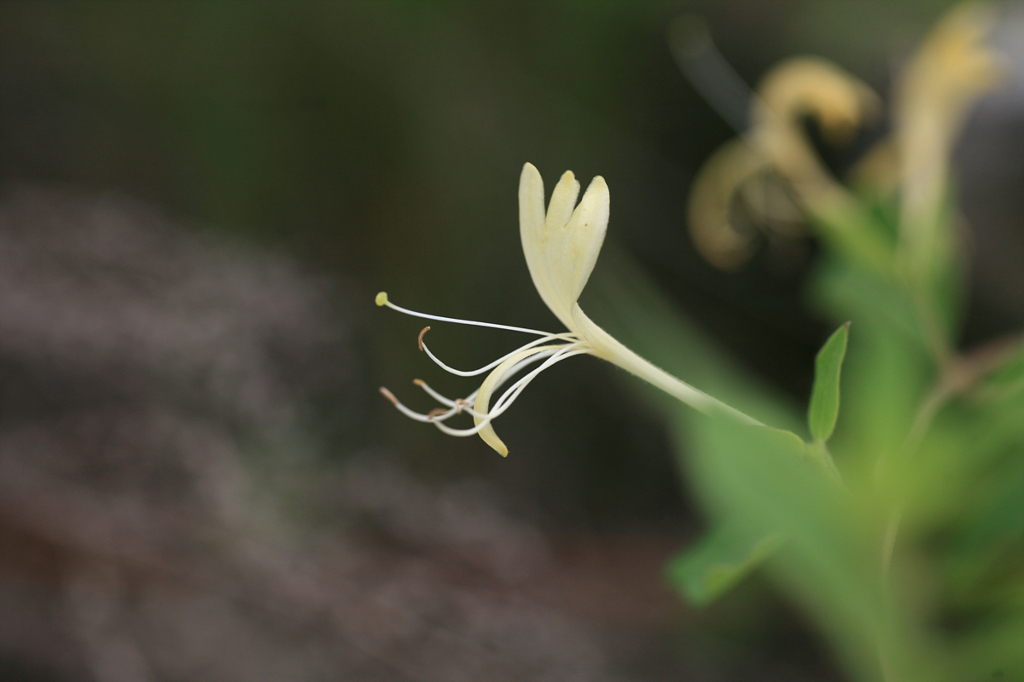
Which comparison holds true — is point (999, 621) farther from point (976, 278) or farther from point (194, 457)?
point (194, 457)

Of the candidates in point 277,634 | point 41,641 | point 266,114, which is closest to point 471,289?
point 266,114

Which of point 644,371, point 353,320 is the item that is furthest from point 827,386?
point 353,320

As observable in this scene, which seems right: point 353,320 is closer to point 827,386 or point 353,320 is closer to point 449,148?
point 449,148

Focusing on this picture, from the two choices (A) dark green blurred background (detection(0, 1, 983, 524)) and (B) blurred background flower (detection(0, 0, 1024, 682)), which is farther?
(A) dark green blurred background (detection(0, 1, 983, 524))

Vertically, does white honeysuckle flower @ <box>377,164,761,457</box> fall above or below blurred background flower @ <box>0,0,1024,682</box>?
below

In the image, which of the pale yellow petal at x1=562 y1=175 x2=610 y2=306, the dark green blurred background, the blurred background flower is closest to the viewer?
the pale yellow petal at x1=562 y1=175 x2=610 y2=306

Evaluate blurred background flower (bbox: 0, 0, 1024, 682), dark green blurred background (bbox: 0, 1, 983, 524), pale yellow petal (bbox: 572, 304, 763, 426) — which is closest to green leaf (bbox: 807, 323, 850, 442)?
pale yellow petal (bbox: 572, 304, 763, 426)

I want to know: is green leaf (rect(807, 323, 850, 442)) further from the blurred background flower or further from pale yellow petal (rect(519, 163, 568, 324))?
the blurred background flower
